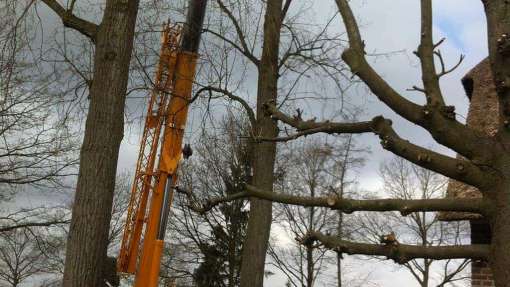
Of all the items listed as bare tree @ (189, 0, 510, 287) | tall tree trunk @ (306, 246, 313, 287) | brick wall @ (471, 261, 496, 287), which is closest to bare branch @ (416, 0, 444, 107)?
bare tree @ (189, 0, 510, 287)

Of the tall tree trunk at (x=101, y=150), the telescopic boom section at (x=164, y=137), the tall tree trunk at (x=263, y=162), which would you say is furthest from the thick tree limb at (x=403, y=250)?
the telescopic boom section at (x=164, y=137)

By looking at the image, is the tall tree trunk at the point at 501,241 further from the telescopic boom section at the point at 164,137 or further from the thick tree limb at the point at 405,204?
the telescopic boom section at the point at 164,137

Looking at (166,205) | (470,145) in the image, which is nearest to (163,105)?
(166,205)

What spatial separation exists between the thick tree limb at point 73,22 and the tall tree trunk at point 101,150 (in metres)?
0.14

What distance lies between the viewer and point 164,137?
11.0m

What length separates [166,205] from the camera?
10.7 m

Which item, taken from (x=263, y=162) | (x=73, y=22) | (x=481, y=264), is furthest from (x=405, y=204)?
(x=263, y=162)

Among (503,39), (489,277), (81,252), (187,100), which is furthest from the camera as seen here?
(187,100)

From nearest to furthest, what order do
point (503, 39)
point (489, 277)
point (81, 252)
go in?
point (503, 39)
point (81, 252)
point (489, 277)

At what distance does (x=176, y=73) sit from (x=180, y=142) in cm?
132

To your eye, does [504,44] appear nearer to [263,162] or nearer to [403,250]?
[403,250]

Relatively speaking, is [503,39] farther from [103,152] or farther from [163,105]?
[163,105]

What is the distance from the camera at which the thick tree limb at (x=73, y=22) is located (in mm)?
7184

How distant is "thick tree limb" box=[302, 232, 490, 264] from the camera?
141 inches
